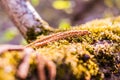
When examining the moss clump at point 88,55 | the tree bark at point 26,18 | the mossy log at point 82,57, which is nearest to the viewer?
the mossy log at point 82,57

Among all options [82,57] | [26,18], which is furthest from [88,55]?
[26,18]

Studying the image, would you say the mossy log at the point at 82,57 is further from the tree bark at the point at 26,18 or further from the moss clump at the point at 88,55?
the tree bark at the point at 26,18

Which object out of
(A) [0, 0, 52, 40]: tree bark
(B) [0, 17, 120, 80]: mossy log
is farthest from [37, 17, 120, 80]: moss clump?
(A) [0, 0, 52, 40]: tree bark

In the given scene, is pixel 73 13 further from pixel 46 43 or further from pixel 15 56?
pixel 15 56

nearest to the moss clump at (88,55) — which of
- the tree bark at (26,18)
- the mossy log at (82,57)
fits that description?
the mossy log at (82,57)

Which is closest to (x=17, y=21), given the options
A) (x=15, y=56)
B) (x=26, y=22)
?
(x=26, y=22)

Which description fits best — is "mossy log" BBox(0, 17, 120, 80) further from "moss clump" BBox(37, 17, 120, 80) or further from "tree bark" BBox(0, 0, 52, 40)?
"tree bark" BBox(0, 0, 52, 40)

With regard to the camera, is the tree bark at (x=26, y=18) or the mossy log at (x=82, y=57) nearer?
the mossy log at (x=82, y=57)

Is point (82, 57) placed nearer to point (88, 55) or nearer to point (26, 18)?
point (88, 55)
